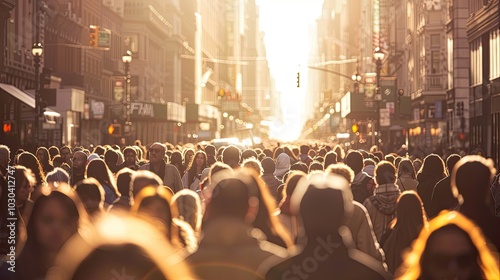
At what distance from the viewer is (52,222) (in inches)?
262

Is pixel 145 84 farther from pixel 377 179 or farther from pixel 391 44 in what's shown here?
pixel 377 179

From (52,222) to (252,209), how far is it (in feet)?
4.16

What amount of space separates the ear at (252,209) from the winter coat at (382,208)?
515cm

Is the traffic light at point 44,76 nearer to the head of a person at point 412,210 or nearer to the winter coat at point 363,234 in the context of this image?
the winter coat at point 363,234

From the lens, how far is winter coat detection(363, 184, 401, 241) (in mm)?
12609

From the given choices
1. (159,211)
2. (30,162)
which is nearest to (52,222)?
(159,211)

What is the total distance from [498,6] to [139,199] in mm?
44647

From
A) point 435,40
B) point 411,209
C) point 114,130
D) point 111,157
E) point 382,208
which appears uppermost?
point 435,40

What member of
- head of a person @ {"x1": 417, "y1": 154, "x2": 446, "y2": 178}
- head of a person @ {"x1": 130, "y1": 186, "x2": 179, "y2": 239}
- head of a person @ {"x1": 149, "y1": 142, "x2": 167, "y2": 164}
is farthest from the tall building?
head of a person @ {"x1": 130, "y1": 186, "x2": 179, "y2": 239}

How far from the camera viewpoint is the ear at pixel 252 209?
6977 mm

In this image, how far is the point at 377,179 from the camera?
526 inches

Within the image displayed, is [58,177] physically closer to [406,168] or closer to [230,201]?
[406,168]

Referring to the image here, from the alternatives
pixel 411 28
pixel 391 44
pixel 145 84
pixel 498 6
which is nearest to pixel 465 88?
pixel 498 6

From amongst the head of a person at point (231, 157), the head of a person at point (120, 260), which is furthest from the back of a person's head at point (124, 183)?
the head of a person at point (120, 260)
